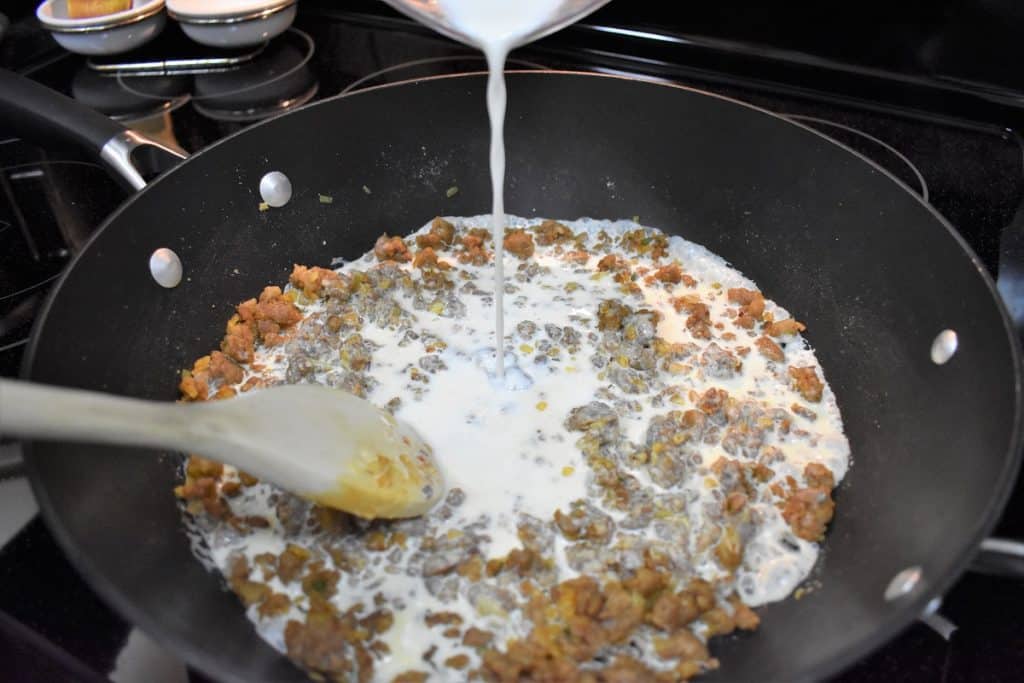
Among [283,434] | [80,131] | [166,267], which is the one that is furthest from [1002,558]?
[80,131]

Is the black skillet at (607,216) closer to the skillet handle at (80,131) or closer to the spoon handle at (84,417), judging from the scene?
the skillet handle at (80,131)

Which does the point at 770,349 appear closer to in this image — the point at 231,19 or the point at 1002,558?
the point at 1002,558

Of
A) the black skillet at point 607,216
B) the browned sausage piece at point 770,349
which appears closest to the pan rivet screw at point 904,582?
the black skillet at point 607,216

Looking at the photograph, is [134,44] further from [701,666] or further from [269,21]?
[701,666]

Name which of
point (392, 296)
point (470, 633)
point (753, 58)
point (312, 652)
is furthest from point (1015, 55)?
point (312, 652)

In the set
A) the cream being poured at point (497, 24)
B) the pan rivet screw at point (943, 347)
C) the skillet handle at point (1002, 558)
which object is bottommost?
the skillet handle at point (1002, 558)
